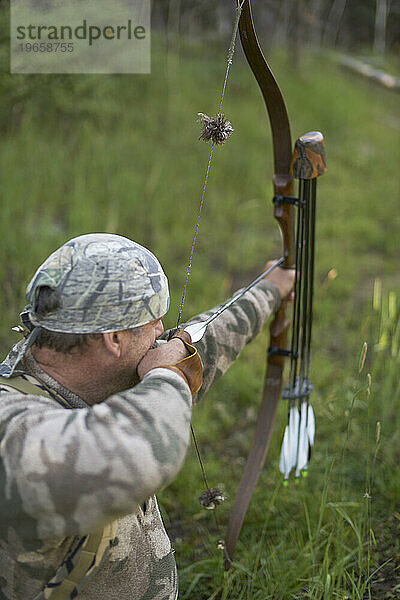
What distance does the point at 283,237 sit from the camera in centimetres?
227

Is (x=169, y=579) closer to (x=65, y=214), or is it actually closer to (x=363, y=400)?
(x=363, y=400)

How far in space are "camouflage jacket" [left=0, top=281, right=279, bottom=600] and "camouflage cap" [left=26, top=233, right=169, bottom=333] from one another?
124mm

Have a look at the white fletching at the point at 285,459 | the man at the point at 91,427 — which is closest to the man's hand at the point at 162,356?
the man at the point at 91,427

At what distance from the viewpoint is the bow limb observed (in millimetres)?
1973

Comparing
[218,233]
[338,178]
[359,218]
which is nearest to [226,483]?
[218,233]

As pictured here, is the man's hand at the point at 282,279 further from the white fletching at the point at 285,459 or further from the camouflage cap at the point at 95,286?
the camouflage cap at the point at 95,286

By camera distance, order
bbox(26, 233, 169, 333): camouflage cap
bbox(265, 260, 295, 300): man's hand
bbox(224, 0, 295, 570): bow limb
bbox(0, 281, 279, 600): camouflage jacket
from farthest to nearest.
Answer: bbox(265, 260, 295, 300): man's hand < bbox(224, 0, 295, 570): bow limb < bbox(26, 233, 169, 333): camouflage cap < bbox(0, 281, 279, 600): camouflage jacket

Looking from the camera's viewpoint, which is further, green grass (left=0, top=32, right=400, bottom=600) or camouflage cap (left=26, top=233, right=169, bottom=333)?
green grass (left=0, top=32, right=400, bottom=600)

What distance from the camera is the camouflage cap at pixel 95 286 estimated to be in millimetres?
1291

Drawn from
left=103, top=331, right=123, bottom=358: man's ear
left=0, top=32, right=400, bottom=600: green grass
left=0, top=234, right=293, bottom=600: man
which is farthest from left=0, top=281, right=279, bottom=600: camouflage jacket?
left=0, top=32, right=400, bottom=600: green grass

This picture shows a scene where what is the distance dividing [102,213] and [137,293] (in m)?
3.54

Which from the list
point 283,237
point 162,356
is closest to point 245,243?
point 283,237

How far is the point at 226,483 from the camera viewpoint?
2.90 metres

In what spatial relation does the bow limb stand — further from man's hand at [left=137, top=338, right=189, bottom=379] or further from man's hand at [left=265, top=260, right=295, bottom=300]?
man's hand at [left=137, top=338, right=189, bottom=379]
